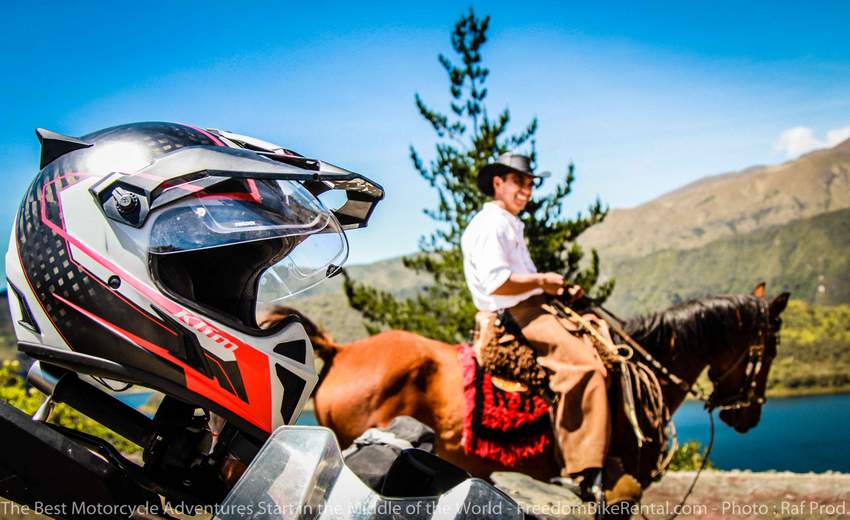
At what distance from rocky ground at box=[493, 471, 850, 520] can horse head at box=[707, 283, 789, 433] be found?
2.36 feet

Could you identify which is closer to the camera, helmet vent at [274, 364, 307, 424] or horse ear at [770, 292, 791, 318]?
helmet vent at [274, 364, 307, 424]

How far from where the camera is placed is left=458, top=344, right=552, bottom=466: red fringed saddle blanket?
454 cm

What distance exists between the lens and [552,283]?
14.6ft

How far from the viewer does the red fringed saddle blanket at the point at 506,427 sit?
14.9 ft

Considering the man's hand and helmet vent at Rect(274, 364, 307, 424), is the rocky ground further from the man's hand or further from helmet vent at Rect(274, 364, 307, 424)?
the man's hand

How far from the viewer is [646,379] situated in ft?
14.9

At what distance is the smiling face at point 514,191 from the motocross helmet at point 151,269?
3.70 meters

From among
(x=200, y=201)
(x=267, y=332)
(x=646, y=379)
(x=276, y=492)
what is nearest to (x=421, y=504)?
(x=276, y=492)

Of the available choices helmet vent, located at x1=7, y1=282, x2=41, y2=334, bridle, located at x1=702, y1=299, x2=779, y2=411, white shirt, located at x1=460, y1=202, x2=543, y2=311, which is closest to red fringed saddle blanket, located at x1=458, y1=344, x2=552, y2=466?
white shirt, located at x1=460, y1=202, x2=543, y2=311

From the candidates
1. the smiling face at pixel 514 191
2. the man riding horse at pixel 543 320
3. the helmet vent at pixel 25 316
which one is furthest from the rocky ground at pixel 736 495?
the smiling face at pixel 514 191

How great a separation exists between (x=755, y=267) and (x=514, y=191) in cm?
14529

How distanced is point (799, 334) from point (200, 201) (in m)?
64.9

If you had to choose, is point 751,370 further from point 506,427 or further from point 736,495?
point 506,427

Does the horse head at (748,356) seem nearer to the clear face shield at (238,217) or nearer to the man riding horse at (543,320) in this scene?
the man riding horse at (543,320)
